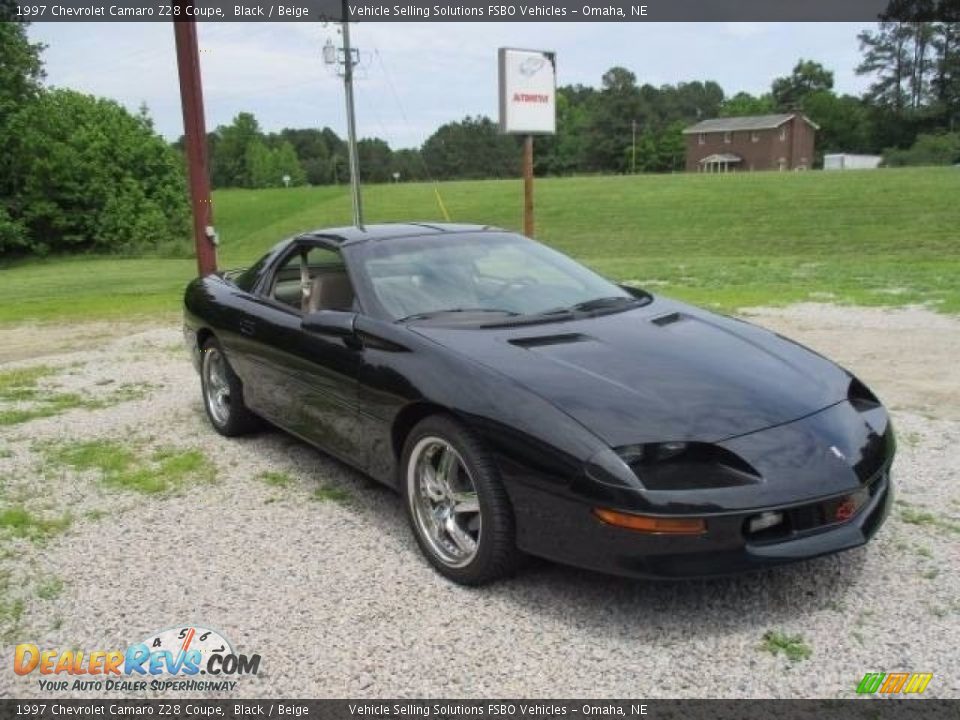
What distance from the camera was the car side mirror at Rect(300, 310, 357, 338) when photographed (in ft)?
12.7

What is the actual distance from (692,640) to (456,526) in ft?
3.35

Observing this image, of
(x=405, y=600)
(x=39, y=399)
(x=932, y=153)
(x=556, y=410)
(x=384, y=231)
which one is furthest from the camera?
(x=932, y=153)

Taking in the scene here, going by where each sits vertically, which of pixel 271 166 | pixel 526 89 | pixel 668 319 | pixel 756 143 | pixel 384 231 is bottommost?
pixel 668 319

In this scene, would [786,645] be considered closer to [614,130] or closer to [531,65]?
[531,65]

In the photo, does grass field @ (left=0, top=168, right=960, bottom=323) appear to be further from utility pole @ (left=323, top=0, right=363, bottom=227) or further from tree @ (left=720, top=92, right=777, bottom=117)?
tree @ (left=720, top=92, right=777, bottom=117)

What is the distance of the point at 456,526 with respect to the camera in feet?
11.2

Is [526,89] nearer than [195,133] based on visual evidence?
No

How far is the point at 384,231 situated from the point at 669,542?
2.64 metres

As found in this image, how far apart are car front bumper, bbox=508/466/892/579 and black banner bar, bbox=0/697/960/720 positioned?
1.37 feet

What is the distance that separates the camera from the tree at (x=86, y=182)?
38.9 meters

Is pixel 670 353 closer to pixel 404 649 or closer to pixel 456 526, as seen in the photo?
pixel 456 526

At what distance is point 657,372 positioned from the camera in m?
3.26

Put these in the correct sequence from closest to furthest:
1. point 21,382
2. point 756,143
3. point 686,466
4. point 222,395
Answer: point 686,466 → point 222,395 → point 21,382 → point 756,143

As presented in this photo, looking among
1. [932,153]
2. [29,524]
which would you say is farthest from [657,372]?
[932,153]
